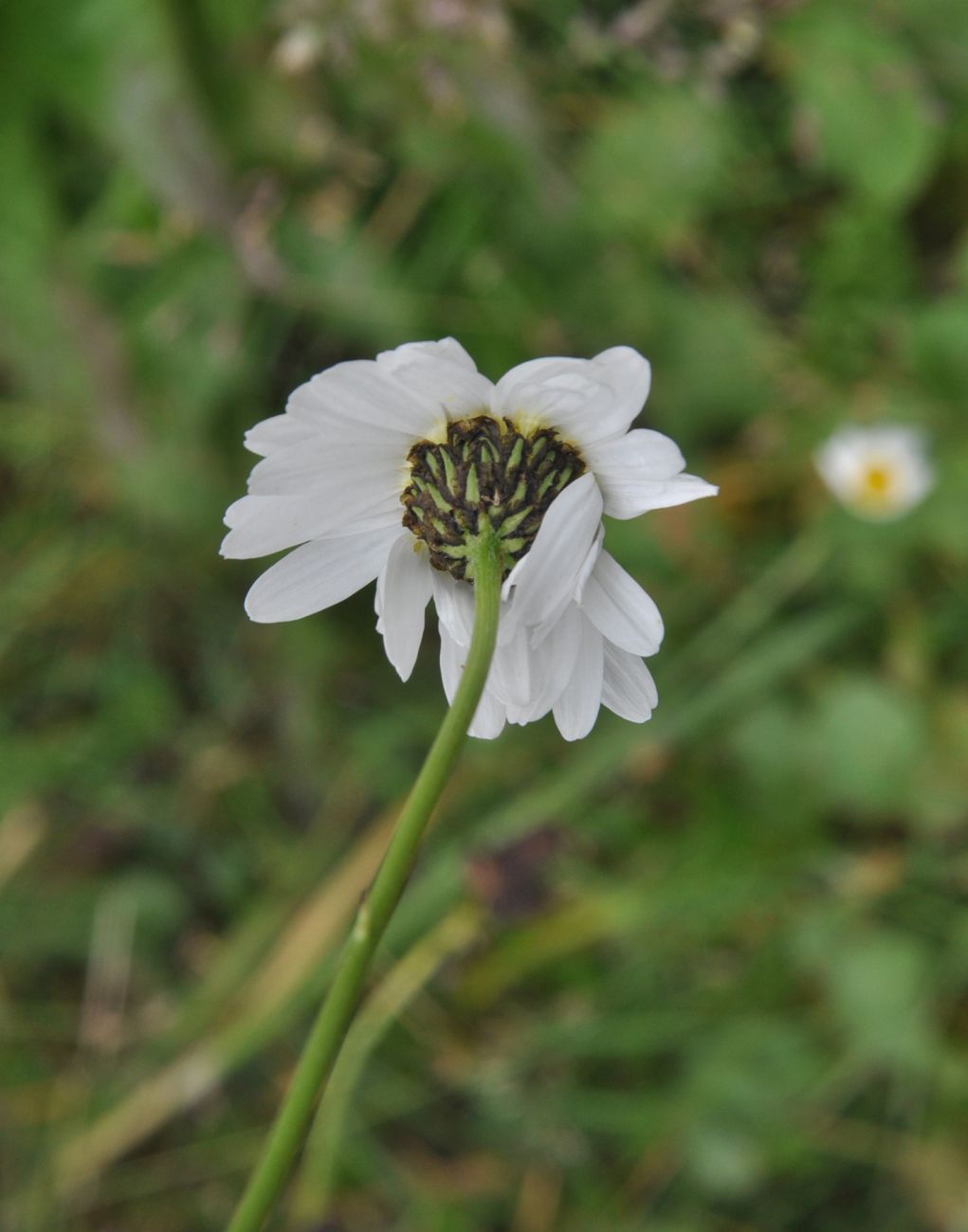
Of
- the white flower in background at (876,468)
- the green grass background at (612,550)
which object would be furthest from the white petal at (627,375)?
the white flower in background at (876,468)

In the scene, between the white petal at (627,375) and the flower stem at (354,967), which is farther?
the white petal at (627,375)

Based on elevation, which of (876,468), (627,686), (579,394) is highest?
(579,394)

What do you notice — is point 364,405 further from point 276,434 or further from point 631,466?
point 631,466

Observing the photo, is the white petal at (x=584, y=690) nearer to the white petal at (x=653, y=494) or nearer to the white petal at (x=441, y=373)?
the white petal at (x=653, y=494)

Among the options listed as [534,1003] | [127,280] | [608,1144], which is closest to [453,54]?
[127,280]

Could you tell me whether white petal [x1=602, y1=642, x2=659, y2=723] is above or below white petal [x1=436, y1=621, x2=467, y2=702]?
below

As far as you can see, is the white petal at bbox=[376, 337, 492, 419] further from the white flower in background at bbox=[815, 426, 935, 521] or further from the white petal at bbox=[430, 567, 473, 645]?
the white flower in background at bbox=[815, 426, 935, 521]

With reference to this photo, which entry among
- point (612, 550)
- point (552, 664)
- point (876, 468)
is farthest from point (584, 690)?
point (876, 468)

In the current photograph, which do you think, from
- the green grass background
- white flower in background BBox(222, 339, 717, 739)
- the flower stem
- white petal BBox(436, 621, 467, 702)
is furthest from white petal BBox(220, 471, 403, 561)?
the green grass background
